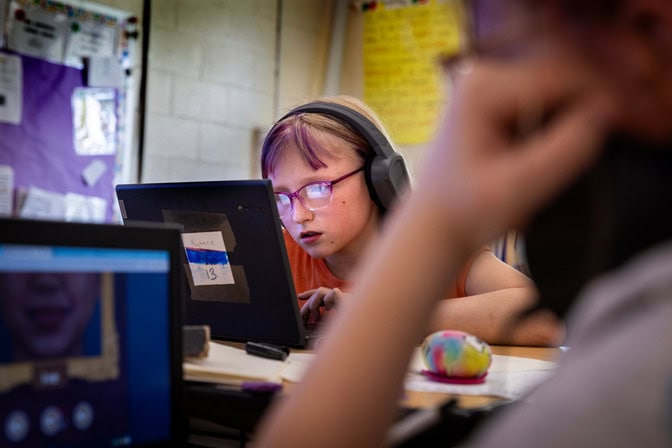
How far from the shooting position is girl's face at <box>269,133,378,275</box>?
4.84 feet

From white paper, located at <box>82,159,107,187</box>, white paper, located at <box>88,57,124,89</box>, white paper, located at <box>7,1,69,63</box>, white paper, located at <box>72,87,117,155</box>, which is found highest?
white paper, located at <box>7,1,69,63</box>

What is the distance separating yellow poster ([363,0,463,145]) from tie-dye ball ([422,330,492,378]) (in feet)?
6.50

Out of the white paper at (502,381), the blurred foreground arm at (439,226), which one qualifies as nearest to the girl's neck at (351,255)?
the white paper at (502,381)

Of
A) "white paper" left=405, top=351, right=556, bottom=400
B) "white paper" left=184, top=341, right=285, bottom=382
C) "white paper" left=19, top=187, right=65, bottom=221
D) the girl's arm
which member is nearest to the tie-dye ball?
"white paper" left=405, top=351, right=556, bottom=400

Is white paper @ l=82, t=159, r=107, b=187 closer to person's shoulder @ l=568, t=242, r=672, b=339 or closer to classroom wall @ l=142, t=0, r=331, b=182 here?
classroom wall @ l=142, t=0, r=331, b=182

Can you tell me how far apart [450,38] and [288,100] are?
661 millimetres

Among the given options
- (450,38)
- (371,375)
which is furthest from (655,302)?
(450,38)

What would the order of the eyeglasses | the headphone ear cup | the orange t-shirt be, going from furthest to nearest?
the orange t-shirt, the eyeglasses, the headphone ear cup

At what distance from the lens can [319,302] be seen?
125 centimetres

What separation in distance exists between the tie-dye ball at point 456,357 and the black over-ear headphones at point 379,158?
521 mm

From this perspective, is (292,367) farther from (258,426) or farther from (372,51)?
(372,51)

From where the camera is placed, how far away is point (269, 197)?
3.51 ft

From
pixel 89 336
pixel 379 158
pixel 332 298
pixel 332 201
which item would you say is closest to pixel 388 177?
pixel 379 158

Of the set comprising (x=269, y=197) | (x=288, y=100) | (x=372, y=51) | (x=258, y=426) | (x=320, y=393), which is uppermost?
(x=372, y=51)
